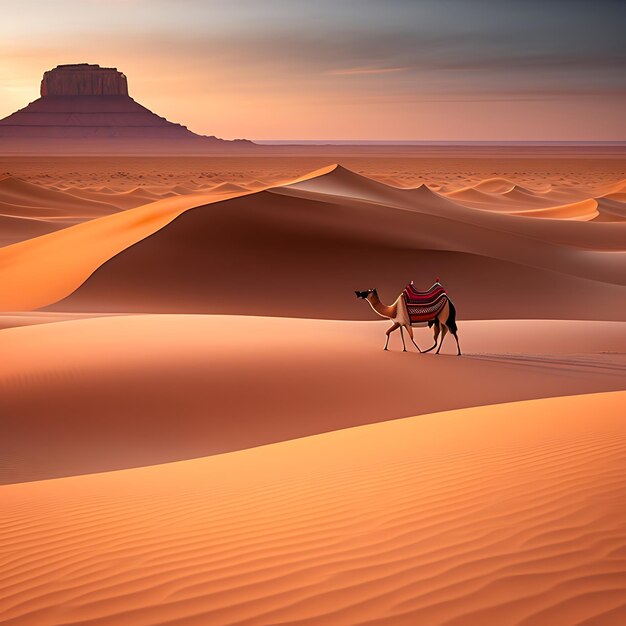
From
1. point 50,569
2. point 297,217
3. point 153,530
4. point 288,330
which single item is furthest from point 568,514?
point 297,217

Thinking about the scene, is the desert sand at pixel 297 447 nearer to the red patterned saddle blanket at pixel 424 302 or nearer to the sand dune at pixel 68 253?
the sand dune at pixel 68 253

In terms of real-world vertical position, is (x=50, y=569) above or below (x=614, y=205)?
below

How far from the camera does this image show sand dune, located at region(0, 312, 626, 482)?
33.1 ft

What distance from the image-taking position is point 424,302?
12883 mm

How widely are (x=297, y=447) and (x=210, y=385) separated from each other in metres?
3.48

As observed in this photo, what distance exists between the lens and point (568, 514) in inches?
191

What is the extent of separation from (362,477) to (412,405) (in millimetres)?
5050

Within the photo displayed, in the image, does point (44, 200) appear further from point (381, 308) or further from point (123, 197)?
point (381, 308)

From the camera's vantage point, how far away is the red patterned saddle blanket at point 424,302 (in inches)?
502

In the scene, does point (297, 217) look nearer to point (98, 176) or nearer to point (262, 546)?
point (262, 546)

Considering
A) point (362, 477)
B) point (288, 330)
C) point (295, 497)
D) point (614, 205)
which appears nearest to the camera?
point (295, 497)

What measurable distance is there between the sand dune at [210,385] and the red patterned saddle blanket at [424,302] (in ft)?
2.35

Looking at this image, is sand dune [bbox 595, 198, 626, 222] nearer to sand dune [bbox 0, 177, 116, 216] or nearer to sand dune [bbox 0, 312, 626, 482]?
sand dune [bbox 0, 177, 116, 216]

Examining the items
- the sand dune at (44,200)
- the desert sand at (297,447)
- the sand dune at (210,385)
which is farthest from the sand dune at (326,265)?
the sand dune at (44,200)
